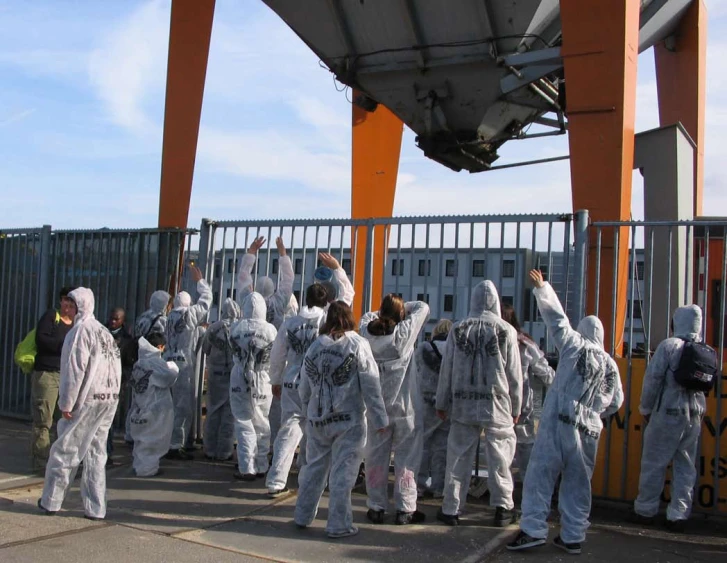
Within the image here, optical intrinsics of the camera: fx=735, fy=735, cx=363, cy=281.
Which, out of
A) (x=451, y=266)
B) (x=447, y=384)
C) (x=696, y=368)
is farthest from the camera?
(x=451, y=266)

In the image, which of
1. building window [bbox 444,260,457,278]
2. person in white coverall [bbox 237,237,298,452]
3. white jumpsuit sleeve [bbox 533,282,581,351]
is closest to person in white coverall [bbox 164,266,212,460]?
person in white coverall [bbox 237,237,298,452]

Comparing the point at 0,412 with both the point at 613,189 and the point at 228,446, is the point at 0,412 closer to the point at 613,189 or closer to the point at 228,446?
the point at 228,446

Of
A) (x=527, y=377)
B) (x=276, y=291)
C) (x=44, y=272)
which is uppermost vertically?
(x=44, y=272)

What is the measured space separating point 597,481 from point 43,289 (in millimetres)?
6846

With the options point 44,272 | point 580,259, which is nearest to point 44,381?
point 44,272

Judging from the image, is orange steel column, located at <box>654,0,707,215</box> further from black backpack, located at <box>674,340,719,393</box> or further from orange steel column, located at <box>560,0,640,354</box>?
black backpack, located at <box>674,340,719,393</box>

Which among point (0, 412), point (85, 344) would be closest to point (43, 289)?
point (0, 412)

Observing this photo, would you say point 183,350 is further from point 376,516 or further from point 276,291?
point 376,516

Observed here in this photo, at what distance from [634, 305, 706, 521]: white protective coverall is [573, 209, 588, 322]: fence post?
77 centimetres

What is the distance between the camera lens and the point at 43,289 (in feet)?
30.1

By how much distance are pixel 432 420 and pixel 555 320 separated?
5.38 ft

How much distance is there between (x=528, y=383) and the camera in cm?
630

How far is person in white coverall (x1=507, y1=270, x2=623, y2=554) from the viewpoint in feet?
16.2

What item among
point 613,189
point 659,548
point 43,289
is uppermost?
point 613,189
